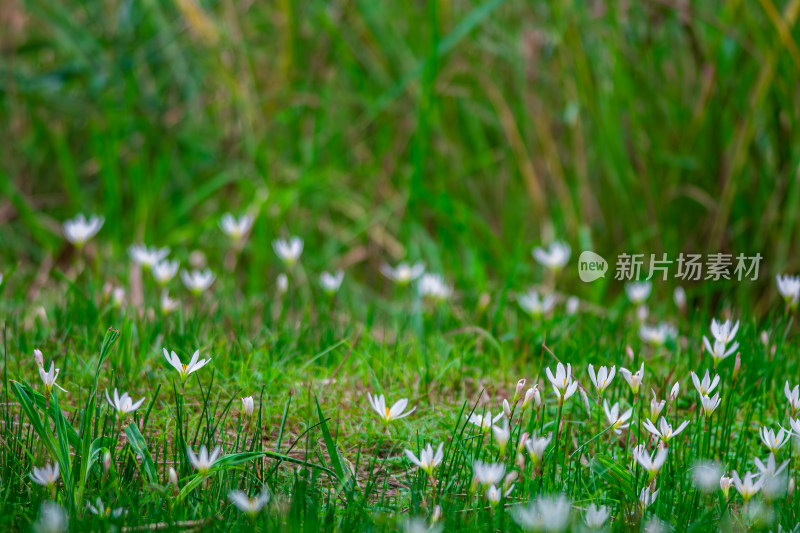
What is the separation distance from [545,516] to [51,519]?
2.62 feet

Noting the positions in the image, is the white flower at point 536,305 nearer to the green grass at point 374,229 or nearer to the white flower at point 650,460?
the green grass at point 374,229

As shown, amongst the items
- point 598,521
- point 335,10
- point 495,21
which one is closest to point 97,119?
point 335,10

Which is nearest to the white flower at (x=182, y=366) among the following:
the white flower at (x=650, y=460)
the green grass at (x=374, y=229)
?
the green grass at (x=374, y=229)

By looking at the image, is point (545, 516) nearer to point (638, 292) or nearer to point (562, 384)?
point (562, 384)

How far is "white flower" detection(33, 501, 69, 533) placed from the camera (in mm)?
1394

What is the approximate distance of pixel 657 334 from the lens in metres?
2.78

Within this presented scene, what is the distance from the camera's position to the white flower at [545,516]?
1.38m

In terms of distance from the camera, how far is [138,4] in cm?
491

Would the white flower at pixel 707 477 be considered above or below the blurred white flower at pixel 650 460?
below

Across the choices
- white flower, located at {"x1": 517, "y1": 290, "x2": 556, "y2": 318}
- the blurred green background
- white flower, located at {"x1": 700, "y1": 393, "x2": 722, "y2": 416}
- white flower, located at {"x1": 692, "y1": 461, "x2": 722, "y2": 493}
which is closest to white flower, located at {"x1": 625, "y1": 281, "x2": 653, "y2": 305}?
white flower, located at {"x1": 517, "y1": 290, "x2": 556, "y2": 318}

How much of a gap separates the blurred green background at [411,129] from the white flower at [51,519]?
7.32 feet

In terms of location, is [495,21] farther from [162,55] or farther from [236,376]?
[236,376]

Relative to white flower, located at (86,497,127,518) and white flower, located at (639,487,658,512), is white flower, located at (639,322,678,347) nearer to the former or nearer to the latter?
white flower, located at (639,487,658,512)

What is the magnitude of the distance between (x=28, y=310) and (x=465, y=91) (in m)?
2.51
